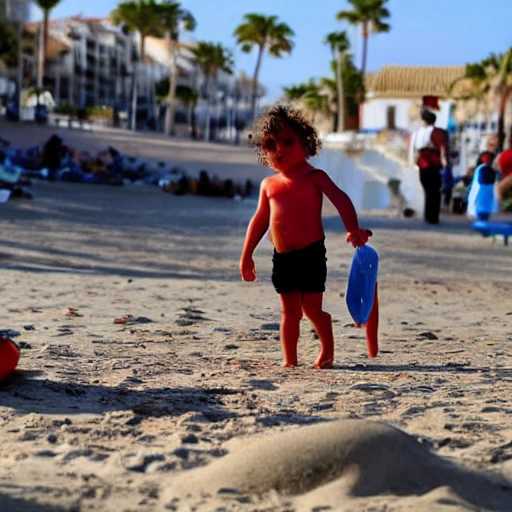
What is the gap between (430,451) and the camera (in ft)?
10.6

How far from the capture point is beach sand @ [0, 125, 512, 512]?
2859 mm

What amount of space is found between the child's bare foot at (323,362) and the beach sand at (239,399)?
0.06 meters

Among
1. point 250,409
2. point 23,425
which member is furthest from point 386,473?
point 23,425

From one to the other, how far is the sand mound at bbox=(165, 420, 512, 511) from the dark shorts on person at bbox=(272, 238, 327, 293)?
6.60ft

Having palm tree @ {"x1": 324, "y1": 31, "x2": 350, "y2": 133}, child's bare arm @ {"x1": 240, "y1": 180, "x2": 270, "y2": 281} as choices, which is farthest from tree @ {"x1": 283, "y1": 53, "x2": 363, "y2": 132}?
child's bare arm @ {"x1": 240, "y1": 180, "x2": 270, "y2": 281}

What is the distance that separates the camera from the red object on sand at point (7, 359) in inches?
166

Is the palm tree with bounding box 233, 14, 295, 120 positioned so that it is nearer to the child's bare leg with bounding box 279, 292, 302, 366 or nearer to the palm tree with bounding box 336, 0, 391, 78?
the palm tree with bounding box 336, 0, 391, 78

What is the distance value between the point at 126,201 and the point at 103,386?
16404 mm

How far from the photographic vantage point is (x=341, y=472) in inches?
114

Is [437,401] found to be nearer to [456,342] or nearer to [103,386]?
[103,386]

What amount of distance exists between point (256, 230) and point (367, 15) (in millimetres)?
76375

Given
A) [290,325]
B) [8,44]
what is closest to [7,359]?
[290,325]

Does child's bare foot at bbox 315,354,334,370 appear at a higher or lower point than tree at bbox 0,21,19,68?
lower

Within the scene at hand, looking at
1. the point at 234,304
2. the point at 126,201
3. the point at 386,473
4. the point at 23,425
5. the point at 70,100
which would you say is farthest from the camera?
the point at 70,100
